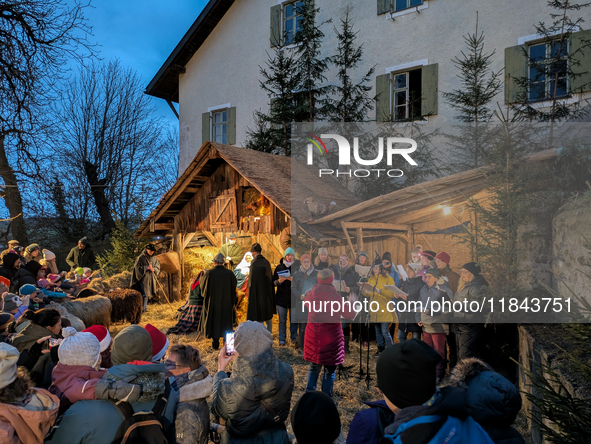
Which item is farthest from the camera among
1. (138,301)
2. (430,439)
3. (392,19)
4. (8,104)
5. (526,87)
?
(392,19)

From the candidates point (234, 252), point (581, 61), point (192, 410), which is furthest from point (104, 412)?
point (581, 61)

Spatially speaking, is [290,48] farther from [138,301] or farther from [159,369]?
[159,369]

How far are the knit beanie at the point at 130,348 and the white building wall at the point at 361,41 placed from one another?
11.2 m

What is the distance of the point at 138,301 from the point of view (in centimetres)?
933

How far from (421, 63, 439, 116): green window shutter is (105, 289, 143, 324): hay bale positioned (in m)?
9.38

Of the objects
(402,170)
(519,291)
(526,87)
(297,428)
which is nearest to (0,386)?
(297,428)

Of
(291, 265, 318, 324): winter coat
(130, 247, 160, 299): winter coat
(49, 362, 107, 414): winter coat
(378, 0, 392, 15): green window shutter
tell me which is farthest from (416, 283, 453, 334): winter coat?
(378, 0, 392, 15): green window shutter

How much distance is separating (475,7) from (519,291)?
30.5 feet

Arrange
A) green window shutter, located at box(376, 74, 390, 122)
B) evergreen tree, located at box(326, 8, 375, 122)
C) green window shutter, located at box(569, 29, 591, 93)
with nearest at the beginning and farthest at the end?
1. green window shutter, located at box(569, 29, 591, 93)
2. green window shutter, located at box(376, 74, 390, 122)
3. evergreen tree, located at box(326, 8, 375, 122)

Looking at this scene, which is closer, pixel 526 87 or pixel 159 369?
pixel 159 369

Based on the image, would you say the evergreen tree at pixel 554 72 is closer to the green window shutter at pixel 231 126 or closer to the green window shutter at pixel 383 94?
the green window shutter at pixel 383 94

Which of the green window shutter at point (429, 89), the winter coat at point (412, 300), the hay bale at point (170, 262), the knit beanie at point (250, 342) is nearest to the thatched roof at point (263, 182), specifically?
the hay bale at point (170, 262)

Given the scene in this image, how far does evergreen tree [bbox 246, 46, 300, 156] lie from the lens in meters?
14.0

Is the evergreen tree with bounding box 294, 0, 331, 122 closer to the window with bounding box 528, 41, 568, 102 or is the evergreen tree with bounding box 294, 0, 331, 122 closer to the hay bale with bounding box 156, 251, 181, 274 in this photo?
the window with bounding box 528, 41, 568, 102
